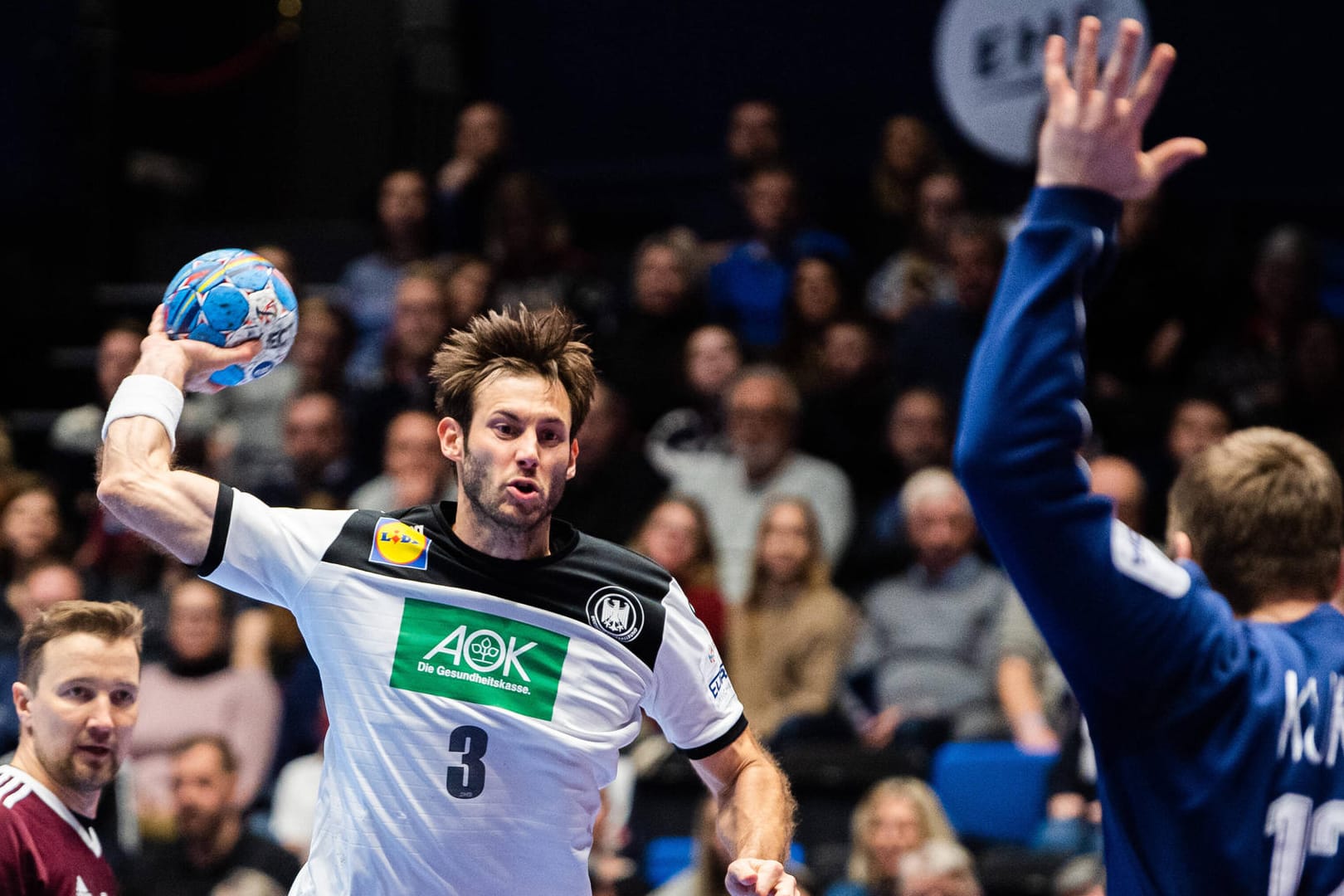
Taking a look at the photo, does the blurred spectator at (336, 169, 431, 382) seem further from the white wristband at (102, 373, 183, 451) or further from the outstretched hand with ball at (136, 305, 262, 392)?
the white wristband at (102, 373, 183, 451)

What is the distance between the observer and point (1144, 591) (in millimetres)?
2662

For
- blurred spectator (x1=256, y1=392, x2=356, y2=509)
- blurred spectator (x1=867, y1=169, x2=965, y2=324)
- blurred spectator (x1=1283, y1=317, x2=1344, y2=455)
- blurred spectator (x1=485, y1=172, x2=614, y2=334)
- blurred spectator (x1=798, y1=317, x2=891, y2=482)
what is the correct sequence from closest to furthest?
1. blurred spectator (x1=1283, y1=317, x2=1344, y2=455)
2. blurred spectator (x1=798, y1=317, x2=891, y2=482)
3. blurred spectator (x1=256, y1=392, x2=356, y2=509)
4. blurred spectator (x1=867, y1=169, x2=965, y2=324)
5. blurred spectator (x1=485, y1=172, x2=614, y2=334)

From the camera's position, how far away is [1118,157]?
2566mm

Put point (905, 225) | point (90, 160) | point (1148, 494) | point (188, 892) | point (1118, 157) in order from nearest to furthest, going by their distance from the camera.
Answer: point (1118, 157) → point (188, 892) → point (1148, 494) → point (905, 225) → point (90, 160)

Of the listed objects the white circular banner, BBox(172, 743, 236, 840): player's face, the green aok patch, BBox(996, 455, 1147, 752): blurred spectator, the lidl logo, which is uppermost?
the white circular banner

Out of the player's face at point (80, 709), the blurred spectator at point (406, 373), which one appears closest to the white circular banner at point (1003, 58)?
the blurred spectator at point (406, 373)

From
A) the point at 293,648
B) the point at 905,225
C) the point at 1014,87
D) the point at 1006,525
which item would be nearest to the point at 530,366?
the point at 1006,525

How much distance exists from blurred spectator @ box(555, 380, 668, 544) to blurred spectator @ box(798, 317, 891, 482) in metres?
0.87

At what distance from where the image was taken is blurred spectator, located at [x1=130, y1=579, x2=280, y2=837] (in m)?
8.29

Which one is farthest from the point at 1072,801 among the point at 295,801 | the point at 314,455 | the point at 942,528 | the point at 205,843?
the point at 314,455

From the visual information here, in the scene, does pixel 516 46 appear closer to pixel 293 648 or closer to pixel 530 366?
pixel 293 648

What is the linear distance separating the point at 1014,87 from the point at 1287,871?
28.1 ft

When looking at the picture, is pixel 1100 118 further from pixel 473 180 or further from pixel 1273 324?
pixel 473 180

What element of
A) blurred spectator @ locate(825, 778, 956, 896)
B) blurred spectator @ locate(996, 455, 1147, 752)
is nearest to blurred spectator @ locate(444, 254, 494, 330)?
blurred spectator @ locate(996, 455, 1147, 752)
